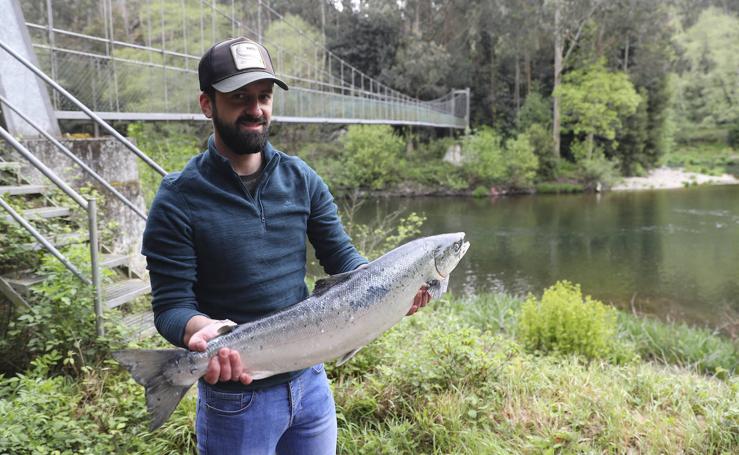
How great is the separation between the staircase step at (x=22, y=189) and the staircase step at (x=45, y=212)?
0.63ft

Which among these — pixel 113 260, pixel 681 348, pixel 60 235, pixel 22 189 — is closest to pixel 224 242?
pixel 60 235

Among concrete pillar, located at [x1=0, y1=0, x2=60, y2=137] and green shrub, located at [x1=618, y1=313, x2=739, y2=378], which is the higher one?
concrete pillar, located at [x1=0, y1=0, x2=60, y2=137]

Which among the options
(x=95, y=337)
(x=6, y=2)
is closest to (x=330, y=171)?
(x=6, y=2)

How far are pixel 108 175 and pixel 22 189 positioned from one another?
106 centimetres

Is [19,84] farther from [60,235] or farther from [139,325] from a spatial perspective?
[139,325]

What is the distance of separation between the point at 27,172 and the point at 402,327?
346 cm

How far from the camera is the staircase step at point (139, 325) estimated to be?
11.8 ft

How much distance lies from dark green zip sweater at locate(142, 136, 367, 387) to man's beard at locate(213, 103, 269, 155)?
6cm

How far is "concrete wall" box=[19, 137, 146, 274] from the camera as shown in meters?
4.99

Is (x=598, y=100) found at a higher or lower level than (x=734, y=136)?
higher

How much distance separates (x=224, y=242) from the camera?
1.67 m

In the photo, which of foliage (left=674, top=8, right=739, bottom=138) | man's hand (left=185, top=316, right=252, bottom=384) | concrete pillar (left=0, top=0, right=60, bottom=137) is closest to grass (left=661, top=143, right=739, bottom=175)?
foliage (left=674, top=8, right=739, bottom=138)

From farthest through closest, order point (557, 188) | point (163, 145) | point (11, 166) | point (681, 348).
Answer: point (557, 188) → point (163, 145) → point (681, 348) → point (11, 166)

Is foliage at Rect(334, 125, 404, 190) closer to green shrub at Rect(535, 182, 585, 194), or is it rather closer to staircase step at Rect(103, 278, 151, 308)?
green shrub at Rect(535, 182, 585, 194)
